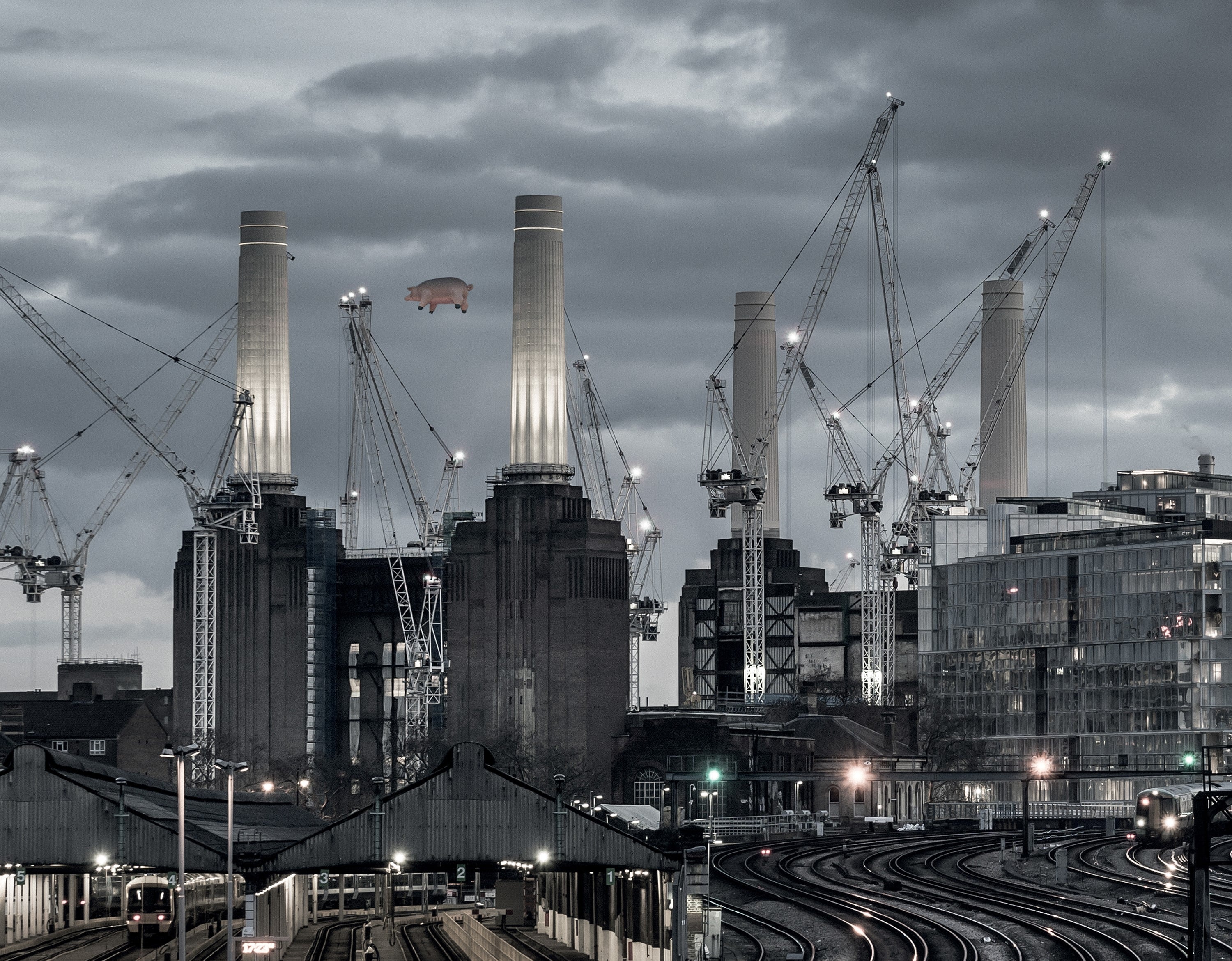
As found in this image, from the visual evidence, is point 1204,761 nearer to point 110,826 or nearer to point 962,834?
point 110,826

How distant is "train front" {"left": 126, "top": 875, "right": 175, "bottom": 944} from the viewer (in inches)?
4183

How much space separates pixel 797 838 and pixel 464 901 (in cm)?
3535

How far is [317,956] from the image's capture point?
105500mm

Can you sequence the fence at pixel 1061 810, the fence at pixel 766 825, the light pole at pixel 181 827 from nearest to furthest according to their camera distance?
the light pole at pixel 181 827, the fence at pixel 766 825, the fence at pixel 1061 810

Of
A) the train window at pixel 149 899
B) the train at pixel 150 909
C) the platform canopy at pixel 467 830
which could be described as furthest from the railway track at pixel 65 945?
the platform canopy at pixel 467 830

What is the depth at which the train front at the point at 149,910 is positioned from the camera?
10625 centimetres

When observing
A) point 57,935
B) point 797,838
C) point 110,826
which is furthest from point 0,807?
point 797,838

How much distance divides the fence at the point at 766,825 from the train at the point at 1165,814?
57312 millimetres

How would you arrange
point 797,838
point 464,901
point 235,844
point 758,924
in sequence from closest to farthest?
point 235,844
point 758,924
point 464,901
point 797,838

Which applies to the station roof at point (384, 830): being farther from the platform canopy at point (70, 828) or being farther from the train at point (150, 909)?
the train at point (150, 909)

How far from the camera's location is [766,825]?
186 meters

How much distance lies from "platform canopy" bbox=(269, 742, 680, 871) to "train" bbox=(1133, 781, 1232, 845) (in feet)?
126

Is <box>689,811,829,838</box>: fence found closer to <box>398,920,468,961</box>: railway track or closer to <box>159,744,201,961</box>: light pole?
<box>398,920,468,961</box>: railway track

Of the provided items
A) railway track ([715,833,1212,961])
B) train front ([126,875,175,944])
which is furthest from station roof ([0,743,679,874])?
train front ([126,875,175,944])
